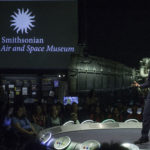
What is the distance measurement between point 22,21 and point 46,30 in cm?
63

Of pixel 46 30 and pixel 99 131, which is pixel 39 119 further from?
pixel 46 30

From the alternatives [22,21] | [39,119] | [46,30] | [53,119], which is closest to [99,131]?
[53,119]

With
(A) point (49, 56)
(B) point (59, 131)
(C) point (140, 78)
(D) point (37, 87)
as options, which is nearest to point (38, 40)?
(A) point (49, 56)

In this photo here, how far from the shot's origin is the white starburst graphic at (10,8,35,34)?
25.9ft

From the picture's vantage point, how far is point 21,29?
7902mm

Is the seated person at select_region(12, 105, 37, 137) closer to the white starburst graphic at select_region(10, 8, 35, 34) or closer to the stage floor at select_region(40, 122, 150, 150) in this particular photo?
the stage floor at select_region(40, 122, 150, 150)

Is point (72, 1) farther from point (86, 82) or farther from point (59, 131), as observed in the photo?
point (59, 131)

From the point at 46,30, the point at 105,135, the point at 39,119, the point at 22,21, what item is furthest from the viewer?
the point at 46,30

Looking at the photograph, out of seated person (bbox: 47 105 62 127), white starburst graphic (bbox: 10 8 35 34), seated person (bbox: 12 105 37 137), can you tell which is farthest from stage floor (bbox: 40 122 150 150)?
white starburst graphic (bbox: 10 8 35 34)

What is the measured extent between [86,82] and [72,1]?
2.62 m

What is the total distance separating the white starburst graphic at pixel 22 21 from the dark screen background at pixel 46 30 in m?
0.10

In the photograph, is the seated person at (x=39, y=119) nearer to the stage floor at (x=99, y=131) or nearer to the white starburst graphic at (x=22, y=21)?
the stage floor at (x=99, y=131)

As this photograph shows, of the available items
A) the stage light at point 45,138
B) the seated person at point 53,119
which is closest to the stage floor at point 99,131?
the stage light at point 45,138

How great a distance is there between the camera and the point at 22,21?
7.86m
